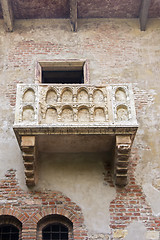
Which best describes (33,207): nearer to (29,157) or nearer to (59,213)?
(59,213)

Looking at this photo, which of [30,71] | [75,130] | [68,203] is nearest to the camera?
[75,130]

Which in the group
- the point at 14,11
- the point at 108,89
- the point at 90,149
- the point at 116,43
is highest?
the point at 14,11

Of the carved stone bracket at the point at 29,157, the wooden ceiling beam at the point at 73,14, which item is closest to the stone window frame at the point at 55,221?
the carved stone bracket at the point at 29,157

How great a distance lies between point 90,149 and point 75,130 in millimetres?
930

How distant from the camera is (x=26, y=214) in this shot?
6555 mm

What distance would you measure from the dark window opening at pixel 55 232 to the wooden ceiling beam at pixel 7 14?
5.36 metres

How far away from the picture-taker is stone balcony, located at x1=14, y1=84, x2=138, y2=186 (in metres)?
6.27

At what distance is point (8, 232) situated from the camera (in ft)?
21.9

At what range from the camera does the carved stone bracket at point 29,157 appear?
627cm

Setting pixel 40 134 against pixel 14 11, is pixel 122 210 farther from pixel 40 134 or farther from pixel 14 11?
pixel 14 11

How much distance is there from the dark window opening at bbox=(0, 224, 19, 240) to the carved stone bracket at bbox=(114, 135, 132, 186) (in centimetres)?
230

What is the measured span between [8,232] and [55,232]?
96cm

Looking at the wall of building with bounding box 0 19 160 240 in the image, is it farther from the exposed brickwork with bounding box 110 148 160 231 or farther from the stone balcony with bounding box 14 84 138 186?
the stone balcony with bounding box 14 84 138 186

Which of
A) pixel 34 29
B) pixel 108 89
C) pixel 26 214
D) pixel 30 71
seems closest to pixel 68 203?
pixel 26 214
